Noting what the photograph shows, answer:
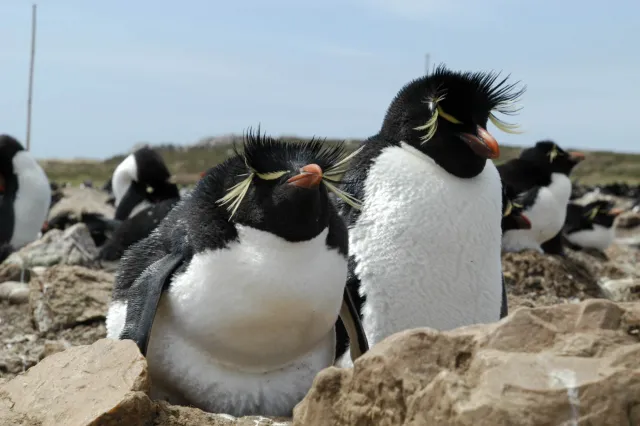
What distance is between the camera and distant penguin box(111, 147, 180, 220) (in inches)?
384

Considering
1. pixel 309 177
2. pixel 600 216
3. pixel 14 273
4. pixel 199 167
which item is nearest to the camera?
pixel 309 177

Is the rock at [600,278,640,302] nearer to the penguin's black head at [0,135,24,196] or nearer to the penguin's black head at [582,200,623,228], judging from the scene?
the penguin's black head at [582,200,623,228]

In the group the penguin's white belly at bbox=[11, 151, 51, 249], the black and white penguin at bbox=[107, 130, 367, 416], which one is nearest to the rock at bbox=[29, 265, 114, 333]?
the black and white penguin at bbox=[107, 130, 367, 416]

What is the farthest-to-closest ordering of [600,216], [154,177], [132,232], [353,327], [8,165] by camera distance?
1. [600,216]
2. [154,177]
3. [8,165]
4. [132,232]
5. [353,327]

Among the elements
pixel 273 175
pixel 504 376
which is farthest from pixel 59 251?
pixel 504 376

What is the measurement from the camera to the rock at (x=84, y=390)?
258 cm

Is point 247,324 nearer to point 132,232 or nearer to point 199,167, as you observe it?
point 132,232

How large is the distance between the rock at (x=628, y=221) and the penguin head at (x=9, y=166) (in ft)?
36.7

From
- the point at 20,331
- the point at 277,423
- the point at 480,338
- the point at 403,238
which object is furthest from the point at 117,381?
the point at 20,331

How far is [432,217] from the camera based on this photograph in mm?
3723

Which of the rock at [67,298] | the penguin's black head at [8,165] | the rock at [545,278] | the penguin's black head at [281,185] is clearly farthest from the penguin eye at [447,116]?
the penguin's black head at [8,165]

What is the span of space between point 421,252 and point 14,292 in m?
3.65

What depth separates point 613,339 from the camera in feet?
7.00

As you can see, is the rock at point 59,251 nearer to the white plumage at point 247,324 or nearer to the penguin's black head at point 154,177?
the penguin's black head at point 154,177
